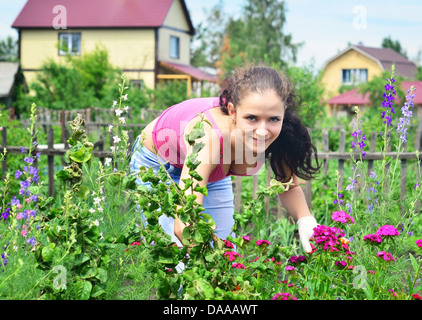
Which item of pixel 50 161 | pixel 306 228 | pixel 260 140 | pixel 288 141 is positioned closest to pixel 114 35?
pixel 50 161

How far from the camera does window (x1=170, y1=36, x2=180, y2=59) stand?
29.1m

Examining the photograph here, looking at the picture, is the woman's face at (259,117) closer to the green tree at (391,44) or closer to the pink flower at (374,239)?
the pink flower at (374,239)

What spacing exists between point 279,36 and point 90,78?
19847 mm

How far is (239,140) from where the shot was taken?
2.37m

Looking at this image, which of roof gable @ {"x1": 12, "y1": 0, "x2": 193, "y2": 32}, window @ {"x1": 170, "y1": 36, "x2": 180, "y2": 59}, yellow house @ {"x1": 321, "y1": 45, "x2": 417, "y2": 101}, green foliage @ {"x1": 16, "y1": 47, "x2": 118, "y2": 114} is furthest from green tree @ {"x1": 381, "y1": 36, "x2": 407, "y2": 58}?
green foliage @ {"x1": 16, "y1": 47, "x2": 118, "y2": 114}

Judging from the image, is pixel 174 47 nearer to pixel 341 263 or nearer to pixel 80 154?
pixel 341 263

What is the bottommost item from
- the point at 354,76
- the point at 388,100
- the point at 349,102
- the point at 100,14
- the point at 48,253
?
the point at 48,253

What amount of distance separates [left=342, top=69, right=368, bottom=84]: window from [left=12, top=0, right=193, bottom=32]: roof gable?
1681 cm

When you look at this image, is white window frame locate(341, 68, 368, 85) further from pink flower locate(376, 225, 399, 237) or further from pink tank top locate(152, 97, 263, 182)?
pink flower locate(376, 225, 399, 237)

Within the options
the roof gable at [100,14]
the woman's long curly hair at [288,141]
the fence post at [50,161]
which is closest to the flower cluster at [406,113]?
the woman's long curly hair at [288,141]

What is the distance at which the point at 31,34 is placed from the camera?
27438 mm

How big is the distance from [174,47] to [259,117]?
27.8 meters

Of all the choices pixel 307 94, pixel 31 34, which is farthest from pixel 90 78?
pixel 307 94

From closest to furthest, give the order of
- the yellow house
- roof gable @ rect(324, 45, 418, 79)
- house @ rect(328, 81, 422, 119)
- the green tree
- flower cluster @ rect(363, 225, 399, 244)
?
flower cluster @ rect(363, 225, 399, 244)
house @ rect(328, 81, 422, 119)
roof gable @ rect(324, 45, 418, 79)
the yellow house
the green tree
